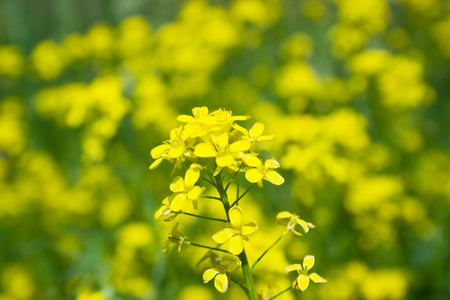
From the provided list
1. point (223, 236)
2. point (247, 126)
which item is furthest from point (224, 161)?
point (247, 126)

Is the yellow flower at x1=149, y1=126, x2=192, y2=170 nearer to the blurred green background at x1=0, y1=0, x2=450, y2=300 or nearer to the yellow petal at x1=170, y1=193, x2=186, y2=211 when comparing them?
the yellow petal at x1=170, y1=193, x2=186, y2=211

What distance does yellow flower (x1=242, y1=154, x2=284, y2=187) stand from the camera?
3.99 feet

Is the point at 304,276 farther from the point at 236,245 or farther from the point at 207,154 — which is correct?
the point at 207,154

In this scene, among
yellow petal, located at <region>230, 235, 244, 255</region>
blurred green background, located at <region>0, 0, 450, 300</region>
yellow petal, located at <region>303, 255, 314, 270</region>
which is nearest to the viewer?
yellow petal, located at <region>230, 235, 244, 255</region>

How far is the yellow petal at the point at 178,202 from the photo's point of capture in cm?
122

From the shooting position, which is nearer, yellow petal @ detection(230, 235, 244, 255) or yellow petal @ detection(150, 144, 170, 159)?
yellow petal @ detection(230, 235, 244, 255)

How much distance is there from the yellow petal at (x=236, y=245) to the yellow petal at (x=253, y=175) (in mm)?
108

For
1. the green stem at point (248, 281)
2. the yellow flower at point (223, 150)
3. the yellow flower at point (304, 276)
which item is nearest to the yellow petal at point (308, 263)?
the yellow flower at point (304, 276)

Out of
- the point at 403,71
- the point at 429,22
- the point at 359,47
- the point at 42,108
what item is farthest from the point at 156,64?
the point at 429,22

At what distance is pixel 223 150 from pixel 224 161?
0.12 ft

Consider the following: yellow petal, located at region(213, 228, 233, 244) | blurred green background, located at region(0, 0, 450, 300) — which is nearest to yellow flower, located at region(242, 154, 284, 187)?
yellow petal, located at region(213, 228, 233, 244)

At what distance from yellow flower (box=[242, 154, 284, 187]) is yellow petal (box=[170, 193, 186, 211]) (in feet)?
0.42

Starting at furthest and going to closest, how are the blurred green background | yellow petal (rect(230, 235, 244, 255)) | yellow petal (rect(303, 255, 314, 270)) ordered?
the blurred green background, yellow petal (rect(303, 255, 314, 270)), yellow petal (rect(230, 235, 244, 255))

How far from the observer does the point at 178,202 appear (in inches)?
48.2
